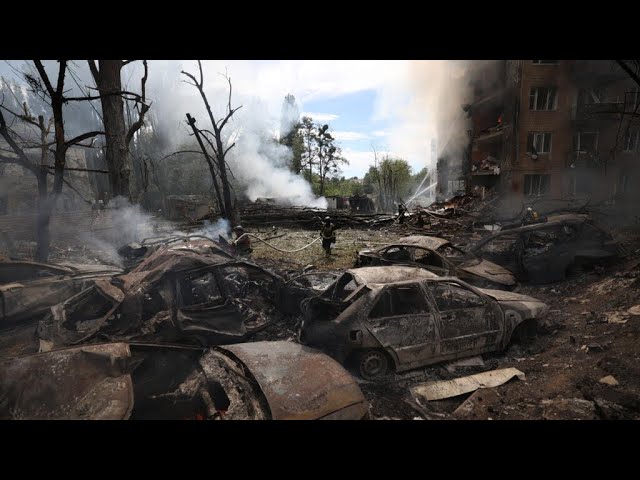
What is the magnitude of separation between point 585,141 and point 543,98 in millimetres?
3911

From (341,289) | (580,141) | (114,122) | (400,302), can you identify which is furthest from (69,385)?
(580,141)

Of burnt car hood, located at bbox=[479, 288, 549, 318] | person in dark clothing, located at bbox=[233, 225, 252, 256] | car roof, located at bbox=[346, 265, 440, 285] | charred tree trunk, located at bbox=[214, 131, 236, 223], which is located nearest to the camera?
car roof, located at bbox=[346, 265, 440, 285]

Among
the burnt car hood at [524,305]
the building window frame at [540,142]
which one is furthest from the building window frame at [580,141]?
the burnt car hood at [524,305]

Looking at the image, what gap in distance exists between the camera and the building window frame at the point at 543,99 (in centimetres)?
2194

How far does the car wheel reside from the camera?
14.5 feet

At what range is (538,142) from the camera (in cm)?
2242

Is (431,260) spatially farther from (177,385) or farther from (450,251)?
(177,385)

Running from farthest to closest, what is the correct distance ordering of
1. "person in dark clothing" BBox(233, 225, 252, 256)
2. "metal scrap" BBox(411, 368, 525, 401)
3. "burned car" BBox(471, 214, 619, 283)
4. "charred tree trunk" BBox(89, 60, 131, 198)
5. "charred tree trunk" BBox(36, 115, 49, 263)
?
"charred tree trunk" BBox(89, 60, 131, 198), "person in dark clothing" BBox(233, 225, 252, 256), "burned car" BBox(471, 214, 619, 283), "charred tree trunk" BBox(36, 115, 49, 263), "metal scrap" BBox(411, 368, 525, 401)

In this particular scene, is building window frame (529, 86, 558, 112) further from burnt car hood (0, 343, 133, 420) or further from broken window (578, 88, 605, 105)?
burnt car hood (0, 343, 133, 420)

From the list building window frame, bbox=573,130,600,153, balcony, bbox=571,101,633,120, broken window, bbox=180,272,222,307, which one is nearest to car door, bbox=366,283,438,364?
broken window, bbox=180,272,222,307

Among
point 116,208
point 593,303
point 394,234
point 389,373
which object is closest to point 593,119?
point 394,234

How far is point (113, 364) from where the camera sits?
319 centimetres

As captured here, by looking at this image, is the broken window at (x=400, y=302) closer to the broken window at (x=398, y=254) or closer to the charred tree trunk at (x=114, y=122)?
the broken window at (x=398, y=254)
